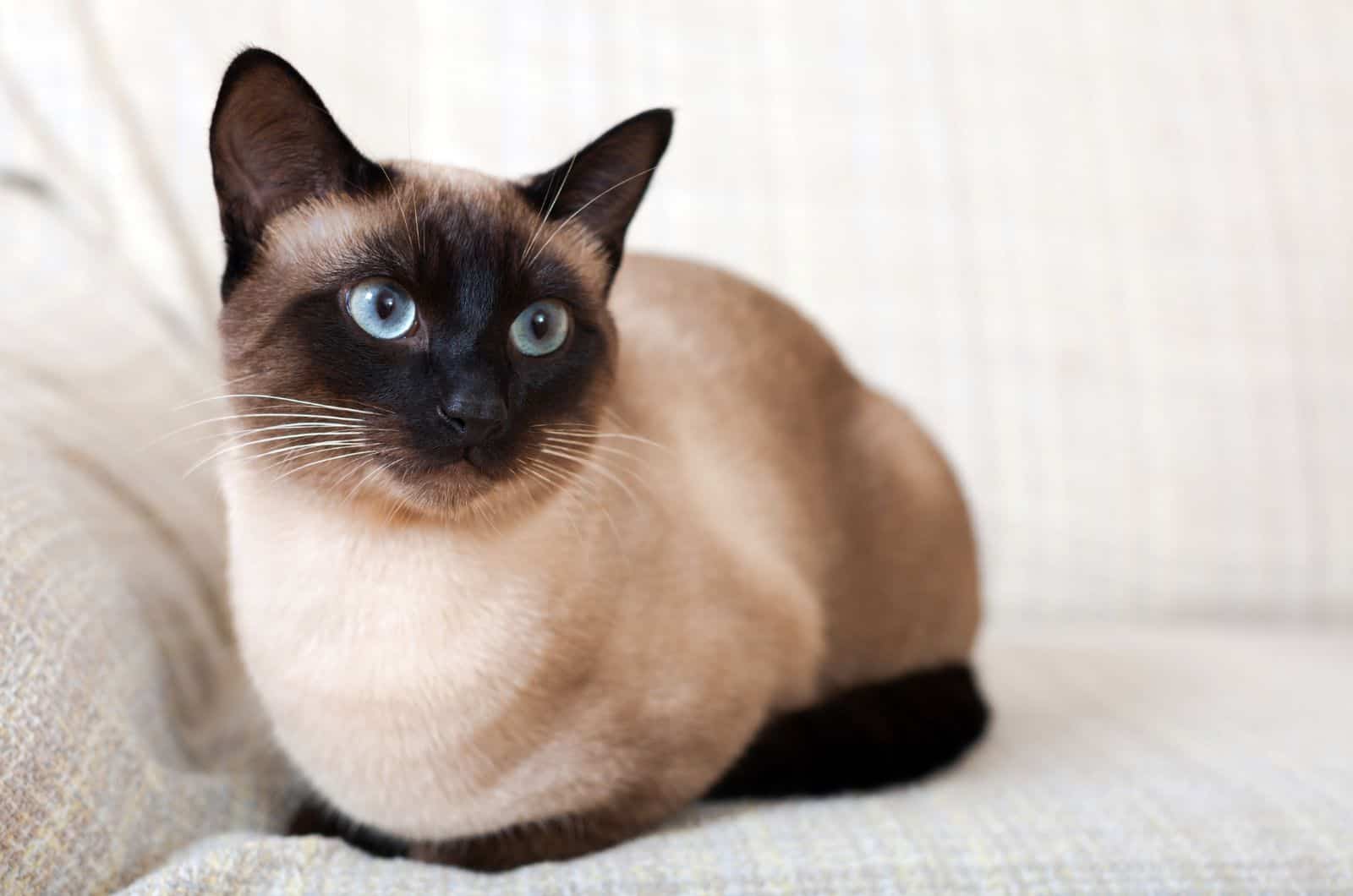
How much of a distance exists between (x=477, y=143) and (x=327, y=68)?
27cm

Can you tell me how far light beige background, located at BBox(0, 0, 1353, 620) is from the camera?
6.95 feet

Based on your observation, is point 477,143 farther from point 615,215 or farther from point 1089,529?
point 1089,529

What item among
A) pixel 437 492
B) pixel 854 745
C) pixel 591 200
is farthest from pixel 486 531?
pixel 854 745

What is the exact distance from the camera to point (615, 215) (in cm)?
114

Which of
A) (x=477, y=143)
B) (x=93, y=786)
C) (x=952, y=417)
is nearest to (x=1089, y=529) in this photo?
(x=952, y=417)

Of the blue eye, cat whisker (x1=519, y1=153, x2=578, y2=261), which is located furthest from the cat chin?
cat whisker (x1=519, y1=153, x2=578, y2=261)

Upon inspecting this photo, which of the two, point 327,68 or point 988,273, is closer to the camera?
point 327,68

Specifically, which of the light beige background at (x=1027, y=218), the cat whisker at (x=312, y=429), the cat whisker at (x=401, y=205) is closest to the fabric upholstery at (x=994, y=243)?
the light beige background at (x=1027, y=218)

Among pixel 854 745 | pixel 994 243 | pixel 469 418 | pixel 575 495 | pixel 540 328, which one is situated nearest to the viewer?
pixel 469 418

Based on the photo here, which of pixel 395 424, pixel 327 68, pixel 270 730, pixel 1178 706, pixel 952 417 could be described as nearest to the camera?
pixel 395 424

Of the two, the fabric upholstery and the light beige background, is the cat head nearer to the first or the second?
the fabric upholstery

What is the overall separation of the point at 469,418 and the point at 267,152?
29 centimetres

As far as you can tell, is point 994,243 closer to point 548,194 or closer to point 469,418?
point 548,194

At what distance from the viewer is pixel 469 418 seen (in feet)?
3.06
